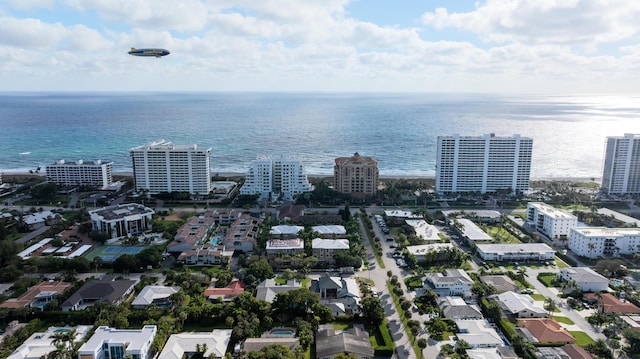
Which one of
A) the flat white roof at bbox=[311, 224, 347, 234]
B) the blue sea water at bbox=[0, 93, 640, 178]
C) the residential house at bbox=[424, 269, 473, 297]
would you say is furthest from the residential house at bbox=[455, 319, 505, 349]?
the blue sea water at bbox=[0, 93, 640, 178]

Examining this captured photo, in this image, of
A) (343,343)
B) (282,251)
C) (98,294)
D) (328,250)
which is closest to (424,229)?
(328,250)

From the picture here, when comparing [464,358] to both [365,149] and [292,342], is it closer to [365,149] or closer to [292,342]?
[292,342]

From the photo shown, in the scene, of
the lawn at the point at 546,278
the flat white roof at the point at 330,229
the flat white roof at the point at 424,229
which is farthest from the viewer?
the flat white roof at the point at 330,229

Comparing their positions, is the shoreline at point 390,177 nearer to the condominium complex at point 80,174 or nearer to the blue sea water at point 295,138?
the blue sea water at point 295,138

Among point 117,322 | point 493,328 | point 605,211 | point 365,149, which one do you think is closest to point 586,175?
point 605,211

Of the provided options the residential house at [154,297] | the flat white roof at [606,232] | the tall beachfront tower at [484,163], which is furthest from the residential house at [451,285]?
the tall beachfront tower at [484,163]

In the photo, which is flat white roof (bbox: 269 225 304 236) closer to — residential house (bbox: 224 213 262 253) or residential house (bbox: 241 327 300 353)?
residential house (bbox: 224 213 262 253)

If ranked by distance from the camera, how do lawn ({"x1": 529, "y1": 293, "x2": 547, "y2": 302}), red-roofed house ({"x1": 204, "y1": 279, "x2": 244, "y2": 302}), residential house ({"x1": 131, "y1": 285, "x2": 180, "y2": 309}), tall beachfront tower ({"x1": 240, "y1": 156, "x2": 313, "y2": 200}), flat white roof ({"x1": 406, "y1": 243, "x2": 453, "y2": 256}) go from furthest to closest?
tall beachfront tower ({"x1": 240, "y1": 156, "x2": 313, "y2": 200}), flat white roof ({"x1": 406, "y1": 243, "x2": 453, "y2": 256}), lawn ({"x1": 529, "y1": 293, "x2": 547, "y2": 302}), red-roofed house ({"x1": 204, "y1": 279, "x2": 244, "y2": 302}), residential house ({"x1": 131, "y1": 285, "x2": 180, "y2": 309})

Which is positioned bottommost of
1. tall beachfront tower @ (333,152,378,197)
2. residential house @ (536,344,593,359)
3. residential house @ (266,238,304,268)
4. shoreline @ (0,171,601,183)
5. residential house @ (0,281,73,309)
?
residential house @ (0,281,73,309)
